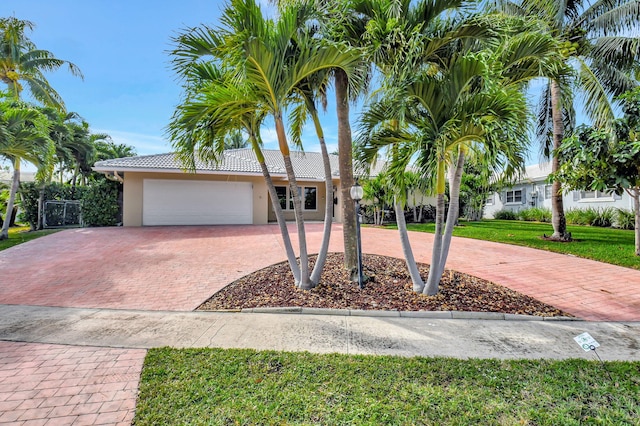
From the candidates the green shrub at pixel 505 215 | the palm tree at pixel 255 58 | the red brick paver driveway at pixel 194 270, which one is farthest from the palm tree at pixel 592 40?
the green shrub at pixel 505 215

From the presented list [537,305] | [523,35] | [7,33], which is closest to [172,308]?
[537,305]

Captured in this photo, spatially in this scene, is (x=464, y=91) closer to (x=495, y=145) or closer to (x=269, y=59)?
(x=495, y=145)

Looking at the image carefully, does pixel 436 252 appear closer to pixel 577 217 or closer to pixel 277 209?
pixel 277 209

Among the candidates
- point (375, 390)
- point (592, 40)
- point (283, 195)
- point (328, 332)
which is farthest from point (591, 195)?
point (375, 390)

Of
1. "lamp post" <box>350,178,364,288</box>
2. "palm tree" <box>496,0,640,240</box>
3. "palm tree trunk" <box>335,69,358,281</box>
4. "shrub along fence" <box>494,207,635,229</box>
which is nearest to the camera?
"lamp post" <box>350,178,364,288</box>

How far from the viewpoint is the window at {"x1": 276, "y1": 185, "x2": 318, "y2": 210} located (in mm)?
20359

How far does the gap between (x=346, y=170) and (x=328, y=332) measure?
3.38m

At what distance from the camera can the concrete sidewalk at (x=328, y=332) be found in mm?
3713

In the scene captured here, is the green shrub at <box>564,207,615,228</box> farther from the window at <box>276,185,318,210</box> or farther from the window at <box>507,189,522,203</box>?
the window at <box>276,185,318,210</box>

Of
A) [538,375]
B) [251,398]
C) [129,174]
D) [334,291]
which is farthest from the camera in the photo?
[129,174]

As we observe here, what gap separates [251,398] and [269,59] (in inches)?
168

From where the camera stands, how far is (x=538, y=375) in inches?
121

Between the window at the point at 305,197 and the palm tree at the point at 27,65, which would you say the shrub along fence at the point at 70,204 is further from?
the window at the point at 305,197

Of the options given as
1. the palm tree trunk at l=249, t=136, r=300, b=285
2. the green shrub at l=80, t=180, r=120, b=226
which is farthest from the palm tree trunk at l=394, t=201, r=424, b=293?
the green shrub at l=80, t=180, r=120, b=226
